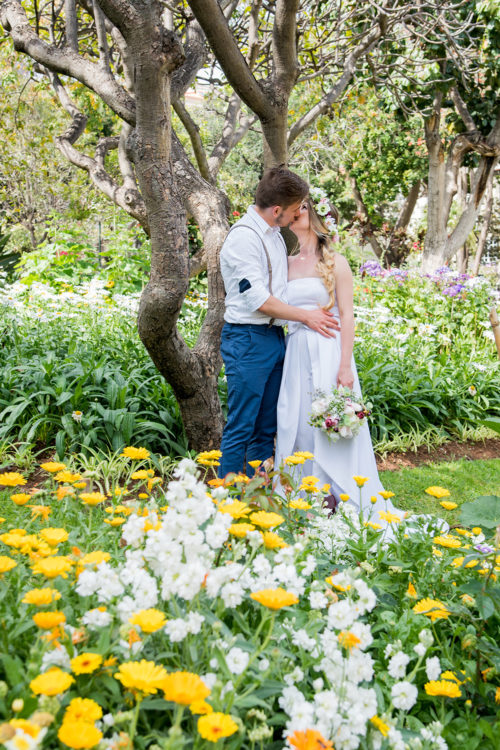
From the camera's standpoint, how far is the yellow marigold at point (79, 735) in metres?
0.74

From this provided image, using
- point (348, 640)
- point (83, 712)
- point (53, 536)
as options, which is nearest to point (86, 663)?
point (83, 712)

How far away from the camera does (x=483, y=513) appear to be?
61.5 inches

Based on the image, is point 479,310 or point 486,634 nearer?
point 486,634

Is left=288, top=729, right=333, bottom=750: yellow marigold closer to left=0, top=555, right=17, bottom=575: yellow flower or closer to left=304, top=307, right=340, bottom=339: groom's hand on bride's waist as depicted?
left=0, top=555, right=17, bottom=575: yellow flower

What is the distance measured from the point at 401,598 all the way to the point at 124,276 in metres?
6.43

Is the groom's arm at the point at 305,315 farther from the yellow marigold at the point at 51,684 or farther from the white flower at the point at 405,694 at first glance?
the yellow marigold at the point at 51,684

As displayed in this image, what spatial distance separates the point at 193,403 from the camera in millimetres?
3895

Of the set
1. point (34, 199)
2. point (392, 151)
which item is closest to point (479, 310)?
point (392, 151)

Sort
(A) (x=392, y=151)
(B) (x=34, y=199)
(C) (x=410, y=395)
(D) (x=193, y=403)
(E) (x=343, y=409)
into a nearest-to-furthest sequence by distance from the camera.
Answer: (E) (x=343, y=409)
(D) (x=193, y=403)
(C) (x=410, y=395)
(A) (x=392, y=151)
(B) (x=34, y=199)

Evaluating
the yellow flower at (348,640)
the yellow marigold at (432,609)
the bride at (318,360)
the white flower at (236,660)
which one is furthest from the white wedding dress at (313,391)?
the white flower at (236,660)

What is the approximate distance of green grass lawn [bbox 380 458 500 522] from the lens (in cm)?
388

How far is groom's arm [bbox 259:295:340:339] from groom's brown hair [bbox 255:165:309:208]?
0.51 meters

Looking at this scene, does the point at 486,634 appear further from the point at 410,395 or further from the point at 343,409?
the point at 410,395

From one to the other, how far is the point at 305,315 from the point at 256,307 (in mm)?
318
